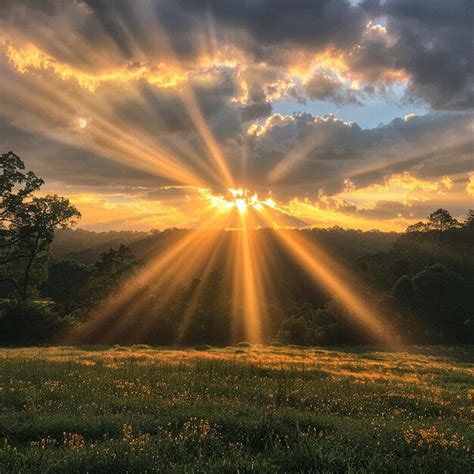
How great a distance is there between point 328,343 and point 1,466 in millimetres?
69843

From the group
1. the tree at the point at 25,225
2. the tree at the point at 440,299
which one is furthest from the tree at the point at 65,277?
the tree at the point at 440,299

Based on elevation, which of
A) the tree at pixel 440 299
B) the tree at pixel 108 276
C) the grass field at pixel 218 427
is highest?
the grass field at pixel 218 427

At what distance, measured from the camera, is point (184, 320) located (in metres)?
70.6

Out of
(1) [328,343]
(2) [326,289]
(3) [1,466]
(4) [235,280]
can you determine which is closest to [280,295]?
(2) [326,289]

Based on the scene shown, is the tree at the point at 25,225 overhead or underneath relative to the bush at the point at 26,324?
overhead

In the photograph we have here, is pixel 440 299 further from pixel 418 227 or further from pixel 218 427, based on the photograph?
pixel 218 427

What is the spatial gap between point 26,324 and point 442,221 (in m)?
118

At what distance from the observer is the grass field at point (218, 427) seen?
292 inches

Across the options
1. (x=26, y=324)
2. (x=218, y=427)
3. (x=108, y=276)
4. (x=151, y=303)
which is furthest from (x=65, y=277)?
(x=218, y=427)

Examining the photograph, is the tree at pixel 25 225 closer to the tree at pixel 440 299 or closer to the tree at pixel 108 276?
the tree at pixel 108 276

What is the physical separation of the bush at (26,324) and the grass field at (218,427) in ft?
143

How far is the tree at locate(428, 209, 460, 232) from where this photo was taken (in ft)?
443

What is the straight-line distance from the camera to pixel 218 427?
375 inches

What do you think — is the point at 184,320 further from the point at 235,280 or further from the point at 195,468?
the point at 235,280
